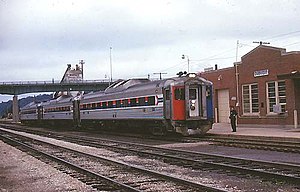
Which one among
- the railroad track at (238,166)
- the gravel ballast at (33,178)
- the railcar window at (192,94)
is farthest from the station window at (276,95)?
the gravel ballast at (33,178)

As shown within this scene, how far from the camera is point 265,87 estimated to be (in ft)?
96.9

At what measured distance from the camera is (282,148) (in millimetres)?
16047

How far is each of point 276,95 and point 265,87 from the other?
3.86ft

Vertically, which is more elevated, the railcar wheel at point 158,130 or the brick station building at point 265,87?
the brick station building at point 265,87

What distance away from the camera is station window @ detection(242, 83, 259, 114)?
3072 cm

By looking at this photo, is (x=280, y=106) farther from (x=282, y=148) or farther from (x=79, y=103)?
(x=79, y=103)

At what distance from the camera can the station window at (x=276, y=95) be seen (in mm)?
27969

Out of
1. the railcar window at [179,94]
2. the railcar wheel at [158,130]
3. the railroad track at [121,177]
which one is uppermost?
the railcar window at [179,94]

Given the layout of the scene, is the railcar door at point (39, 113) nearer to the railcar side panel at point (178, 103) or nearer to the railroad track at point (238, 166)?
the railcar side panel at point (178, 103)

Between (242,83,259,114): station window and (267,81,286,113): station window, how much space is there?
1.38m

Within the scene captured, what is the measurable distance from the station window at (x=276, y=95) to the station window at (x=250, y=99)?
4.54ft

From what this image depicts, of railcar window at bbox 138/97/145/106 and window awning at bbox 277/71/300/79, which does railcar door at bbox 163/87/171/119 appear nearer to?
railcar window at bbox 138/97/145/106

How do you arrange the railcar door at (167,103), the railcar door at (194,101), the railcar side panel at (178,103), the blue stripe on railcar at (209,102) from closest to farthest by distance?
1. the railcar side panel at (178,103)
2. the railcar door at (167,103)
3. the railcar door at (194,101)
4. the blue stripe on railcar at (209,102)

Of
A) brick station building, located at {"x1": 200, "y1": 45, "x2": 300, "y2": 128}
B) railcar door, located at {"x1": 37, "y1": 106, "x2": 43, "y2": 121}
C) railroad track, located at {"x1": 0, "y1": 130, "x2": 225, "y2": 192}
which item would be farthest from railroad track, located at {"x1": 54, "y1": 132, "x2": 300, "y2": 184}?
railcar door, located at {"x1": 37, "y1": 106, "x2": 43, "y2": 121}
